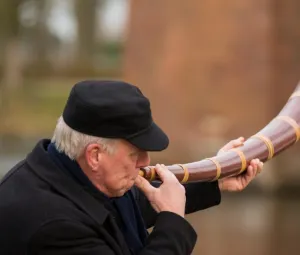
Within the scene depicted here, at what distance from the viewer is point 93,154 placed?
264cm

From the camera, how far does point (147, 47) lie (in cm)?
998

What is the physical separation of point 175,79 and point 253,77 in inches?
33.8

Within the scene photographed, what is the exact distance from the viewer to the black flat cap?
8.55ft

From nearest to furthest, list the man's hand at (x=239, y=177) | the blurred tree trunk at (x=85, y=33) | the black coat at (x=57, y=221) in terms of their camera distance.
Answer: the black coat at (x=57, y=221) → the man's hand at (x=239, y=177) → the blurred tree trunk at (x=85, y=33)

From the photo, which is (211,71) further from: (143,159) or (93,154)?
(93,154)

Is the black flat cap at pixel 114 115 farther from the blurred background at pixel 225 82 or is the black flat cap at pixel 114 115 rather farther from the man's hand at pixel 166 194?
the blurred background at pixel 225 82

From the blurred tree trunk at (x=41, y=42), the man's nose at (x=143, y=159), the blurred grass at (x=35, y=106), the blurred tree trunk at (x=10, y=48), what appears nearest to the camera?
the man's nose at (x=143, y=159)

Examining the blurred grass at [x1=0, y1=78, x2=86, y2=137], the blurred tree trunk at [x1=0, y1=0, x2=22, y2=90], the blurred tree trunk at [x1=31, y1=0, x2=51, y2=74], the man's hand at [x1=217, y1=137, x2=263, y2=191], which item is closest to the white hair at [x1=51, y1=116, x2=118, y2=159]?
the man's hand at [x1=217, y1=137, x2=263, y2=191]

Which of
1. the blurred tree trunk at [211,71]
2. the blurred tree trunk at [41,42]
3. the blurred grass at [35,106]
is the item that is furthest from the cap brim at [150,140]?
the blurred tree trunk at [41,42]

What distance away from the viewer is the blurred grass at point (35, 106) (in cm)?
1742

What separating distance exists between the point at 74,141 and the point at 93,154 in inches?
2.7

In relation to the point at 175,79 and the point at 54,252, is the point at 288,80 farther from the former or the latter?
the point at 54,252

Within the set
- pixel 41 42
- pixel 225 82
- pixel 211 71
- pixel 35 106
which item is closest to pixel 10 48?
pixel 41 42

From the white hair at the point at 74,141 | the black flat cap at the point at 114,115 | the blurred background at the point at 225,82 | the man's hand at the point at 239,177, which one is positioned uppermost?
the black flat cap at the point at 114,115
